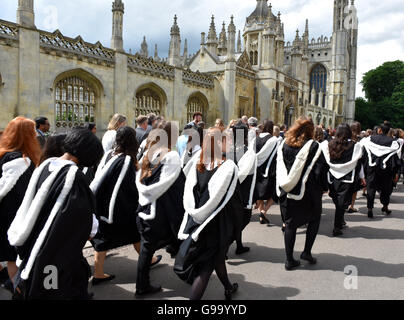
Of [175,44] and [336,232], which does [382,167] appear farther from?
[175,44]

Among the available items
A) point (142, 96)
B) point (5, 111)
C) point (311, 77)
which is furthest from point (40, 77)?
point (311, 77)

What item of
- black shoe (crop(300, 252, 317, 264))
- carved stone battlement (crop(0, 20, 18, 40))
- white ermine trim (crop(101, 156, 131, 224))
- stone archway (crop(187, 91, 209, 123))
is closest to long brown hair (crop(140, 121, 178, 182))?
white ermine trim (crop(101, 156, 131, 224))

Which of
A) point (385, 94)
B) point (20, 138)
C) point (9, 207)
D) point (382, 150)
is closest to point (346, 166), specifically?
point (382, 150)

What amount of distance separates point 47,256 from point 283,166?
3.22 metres

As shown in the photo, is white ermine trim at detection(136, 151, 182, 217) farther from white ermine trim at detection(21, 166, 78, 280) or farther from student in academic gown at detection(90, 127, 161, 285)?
white ermine trim at detection(21, 166, 78, 280)

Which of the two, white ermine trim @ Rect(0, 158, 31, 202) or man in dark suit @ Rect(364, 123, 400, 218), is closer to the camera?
white ermine trim @ Rect(0, 158, 31, 202)

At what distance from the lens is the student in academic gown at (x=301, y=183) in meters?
4.16

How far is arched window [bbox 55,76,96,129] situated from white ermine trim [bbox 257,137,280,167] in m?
8.37

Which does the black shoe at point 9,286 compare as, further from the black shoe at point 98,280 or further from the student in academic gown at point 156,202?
the student in academic gown at point 156,202

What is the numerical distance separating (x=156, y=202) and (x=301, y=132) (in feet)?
7.50

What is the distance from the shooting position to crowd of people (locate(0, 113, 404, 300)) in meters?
2.27

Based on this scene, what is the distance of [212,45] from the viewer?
80.5 ft

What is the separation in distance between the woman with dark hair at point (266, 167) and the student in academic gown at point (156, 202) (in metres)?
3.20

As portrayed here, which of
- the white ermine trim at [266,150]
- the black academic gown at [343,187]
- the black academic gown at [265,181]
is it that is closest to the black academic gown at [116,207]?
the black academic gown at [265,181]
